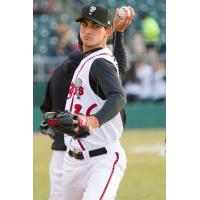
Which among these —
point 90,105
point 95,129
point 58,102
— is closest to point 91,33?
point 90,105

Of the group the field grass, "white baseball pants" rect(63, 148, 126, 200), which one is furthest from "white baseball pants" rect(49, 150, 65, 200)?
the field grass

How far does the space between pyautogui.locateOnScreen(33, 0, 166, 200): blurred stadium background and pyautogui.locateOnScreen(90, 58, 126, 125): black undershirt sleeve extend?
6.88 metres

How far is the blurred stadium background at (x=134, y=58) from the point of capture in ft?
41.6

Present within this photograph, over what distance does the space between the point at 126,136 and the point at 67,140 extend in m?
8.03

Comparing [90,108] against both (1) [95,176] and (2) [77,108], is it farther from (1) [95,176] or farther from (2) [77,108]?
(1) [95,176]

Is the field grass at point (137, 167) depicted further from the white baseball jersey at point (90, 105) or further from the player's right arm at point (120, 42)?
the white baseball jersey at point (90, 105)

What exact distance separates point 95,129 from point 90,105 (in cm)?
Result: 16

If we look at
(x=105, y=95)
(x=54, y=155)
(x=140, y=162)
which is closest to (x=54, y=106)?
(x=54, y=155)

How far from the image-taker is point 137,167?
9.44 metres

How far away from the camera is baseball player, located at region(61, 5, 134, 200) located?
4.18 metres

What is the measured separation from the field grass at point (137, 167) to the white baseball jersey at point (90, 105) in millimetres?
2927

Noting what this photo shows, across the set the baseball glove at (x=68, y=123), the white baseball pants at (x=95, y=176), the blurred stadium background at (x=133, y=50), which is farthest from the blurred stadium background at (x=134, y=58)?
the baseball glove at (x=68, y=123)
